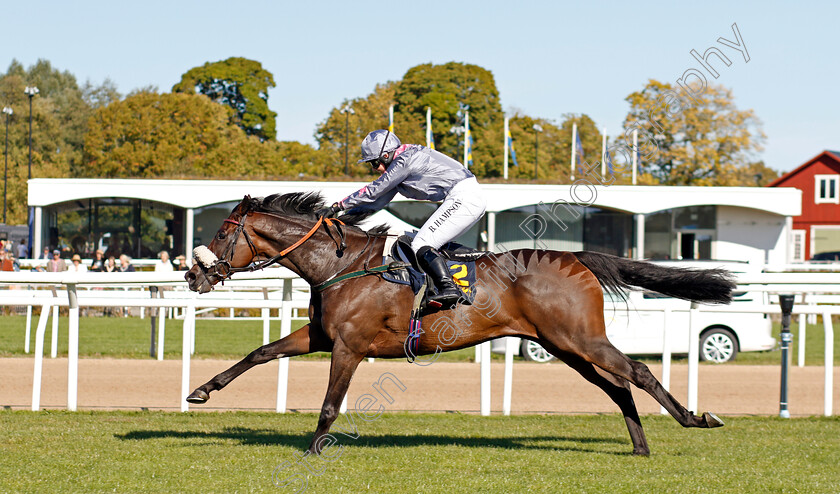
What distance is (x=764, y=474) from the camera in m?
5.27

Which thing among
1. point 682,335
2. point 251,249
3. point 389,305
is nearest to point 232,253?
point 251,249

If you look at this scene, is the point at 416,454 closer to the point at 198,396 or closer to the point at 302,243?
the point at 198,396

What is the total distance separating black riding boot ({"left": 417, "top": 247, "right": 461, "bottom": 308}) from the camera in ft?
18.6

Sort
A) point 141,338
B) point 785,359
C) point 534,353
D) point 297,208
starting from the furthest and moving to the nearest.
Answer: point 141,338, point 534,353, point 785,359, point 297,208

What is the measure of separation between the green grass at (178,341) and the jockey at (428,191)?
6.79 m

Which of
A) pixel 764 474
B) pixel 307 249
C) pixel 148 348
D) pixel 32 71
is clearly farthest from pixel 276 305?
pixel 32 71

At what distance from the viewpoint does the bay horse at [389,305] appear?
5727 mm

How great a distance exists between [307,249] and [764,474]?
9.45 ft

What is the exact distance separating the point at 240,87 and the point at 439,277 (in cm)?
5767

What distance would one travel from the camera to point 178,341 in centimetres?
1453

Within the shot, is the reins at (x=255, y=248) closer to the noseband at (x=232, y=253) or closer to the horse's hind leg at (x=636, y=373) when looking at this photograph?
the noseband at (x=232, y=253)

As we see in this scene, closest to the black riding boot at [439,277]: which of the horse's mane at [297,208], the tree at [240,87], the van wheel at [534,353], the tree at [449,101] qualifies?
the horse's mane at [297,208]

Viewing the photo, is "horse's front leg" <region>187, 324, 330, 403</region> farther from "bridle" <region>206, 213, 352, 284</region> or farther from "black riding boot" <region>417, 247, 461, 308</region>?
"black riding boot" <region>417, 247, 461, 308</region>

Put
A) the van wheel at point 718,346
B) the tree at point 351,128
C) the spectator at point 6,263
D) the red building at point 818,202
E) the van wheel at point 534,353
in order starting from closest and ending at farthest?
the van wheel at point 534,353, the van wheel at point 718,346, the spectator at point 6,263, the tree at point 351,128, the red building at point 818,202
